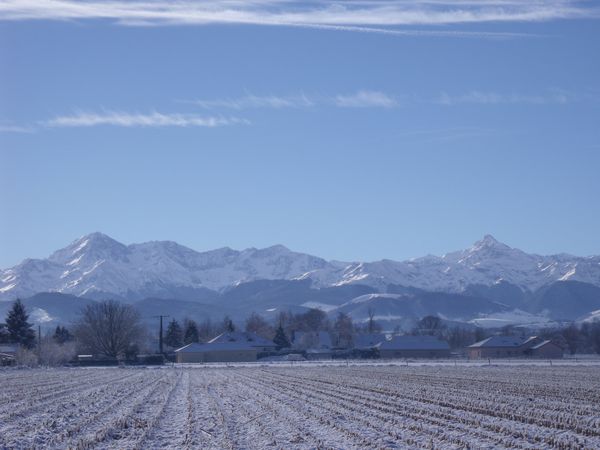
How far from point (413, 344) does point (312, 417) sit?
123 m

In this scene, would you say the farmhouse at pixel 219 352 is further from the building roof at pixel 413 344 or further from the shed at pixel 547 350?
the shed at pixel 547 350

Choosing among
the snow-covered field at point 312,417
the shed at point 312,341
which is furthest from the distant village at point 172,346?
the snow-covered field at point 312,417

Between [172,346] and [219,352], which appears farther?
[172,346]

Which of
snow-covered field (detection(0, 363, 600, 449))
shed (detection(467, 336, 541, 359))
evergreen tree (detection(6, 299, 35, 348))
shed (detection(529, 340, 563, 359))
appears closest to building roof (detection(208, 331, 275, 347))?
evergreen tree (detection(6, 299, 35, 348))

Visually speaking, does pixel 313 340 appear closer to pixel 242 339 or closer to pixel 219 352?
pixel 242 339

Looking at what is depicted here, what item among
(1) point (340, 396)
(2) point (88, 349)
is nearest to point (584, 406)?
(1) point (340, 396)

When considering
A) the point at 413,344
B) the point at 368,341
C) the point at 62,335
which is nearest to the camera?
the point at 413,344

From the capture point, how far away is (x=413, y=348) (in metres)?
148

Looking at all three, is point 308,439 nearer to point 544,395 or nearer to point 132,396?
point 544,395

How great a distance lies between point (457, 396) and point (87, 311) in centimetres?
11296

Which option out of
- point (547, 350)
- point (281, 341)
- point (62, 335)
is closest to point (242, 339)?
point (281, 341)

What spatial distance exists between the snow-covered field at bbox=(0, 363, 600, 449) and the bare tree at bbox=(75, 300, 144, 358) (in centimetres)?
9173

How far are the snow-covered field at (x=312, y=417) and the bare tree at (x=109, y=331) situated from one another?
91728 mm

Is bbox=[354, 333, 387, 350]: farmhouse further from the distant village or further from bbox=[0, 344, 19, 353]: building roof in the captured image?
bbox=[0, 344, 19, 353]: building roof
